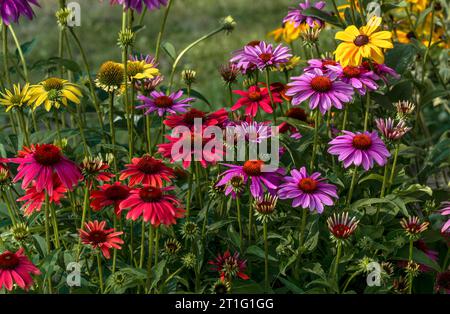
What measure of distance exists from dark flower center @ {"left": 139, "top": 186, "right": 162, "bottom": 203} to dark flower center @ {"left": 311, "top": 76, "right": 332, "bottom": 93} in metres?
0.56

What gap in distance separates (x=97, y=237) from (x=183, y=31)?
5416 mm

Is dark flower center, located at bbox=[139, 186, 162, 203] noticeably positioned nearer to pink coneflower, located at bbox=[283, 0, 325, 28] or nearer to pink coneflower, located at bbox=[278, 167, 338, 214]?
pink coneflower, located at bbox=[278, 167, 338, 214]

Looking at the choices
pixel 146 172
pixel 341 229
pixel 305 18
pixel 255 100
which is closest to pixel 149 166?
pixel 146 172

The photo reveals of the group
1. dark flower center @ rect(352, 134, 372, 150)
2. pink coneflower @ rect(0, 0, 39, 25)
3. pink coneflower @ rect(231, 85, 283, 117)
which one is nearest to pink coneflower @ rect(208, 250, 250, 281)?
dark flower center @ rect(352, 134, 372, 150)

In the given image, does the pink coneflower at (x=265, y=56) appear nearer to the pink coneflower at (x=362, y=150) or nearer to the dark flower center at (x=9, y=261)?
the pink coneflower at (x=362, y=150)

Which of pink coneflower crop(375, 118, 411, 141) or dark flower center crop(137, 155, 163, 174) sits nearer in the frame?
→ dark flower center crop(137, 155, 163, 174)

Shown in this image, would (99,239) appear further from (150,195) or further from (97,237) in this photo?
(150,195)

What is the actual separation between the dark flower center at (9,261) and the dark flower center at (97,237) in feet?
0.57

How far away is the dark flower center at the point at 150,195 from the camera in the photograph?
1.81 meters

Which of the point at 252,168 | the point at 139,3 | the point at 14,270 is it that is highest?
the point at 139,3

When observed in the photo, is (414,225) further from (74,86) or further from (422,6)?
(422,6)

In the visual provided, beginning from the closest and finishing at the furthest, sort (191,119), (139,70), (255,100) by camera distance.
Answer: (191,119) → (139,70) → (255,100)

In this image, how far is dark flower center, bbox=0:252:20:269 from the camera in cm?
180

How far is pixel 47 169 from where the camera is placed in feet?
6.19
